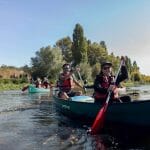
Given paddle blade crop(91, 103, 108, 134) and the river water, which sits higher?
paddle blade crop(91, 103, 108, 134)

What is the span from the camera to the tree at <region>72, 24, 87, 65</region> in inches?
3051

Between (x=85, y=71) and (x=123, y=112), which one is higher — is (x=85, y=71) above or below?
above

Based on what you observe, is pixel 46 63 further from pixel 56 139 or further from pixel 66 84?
pixel 56 139

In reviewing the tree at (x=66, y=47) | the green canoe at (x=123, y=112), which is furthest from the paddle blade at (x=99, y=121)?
the tree at (x=66, y=47)

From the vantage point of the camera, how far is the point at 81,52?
77.8 meters

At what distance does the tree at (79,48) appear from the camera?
7750cm

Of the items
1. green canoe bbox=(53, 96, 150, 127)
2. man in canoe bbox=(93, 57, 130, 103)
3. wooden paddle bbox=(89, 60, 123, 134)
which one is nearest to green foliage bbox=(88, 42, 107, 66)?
green canoe bbox=(53, 96, 150, 127)

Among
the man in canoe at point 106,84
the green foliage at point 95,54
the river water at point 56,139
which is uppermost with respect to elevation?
the green foliage at point 95,54

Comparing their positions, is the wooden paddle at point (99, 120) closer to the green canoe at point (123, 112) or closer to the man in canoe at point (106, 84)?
the green canoe at point (123, 112)

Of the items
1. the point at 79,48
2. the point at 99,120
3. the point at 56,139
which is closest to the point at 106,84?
the point at 99,120

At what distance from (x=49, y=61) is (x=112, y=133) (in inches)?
2335

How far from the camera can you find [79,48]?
78.0m

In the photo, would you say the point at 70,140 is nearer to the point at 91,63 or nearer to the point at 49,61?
the point at 49,61

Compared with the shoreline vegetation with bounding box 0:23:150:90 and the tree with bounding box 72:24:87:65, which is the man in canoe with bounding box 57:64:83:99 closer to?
the shoreline vegetation with bounding box 0:23:150:90
